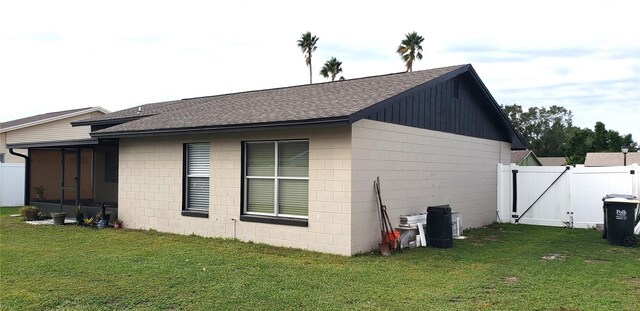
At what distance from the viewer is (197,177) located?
11039mm

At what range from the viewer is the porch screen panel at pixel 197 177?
1087cm

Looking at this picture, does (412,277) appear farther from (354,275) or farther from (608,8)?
(608,8)

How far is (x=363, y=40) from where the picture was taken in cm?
1817

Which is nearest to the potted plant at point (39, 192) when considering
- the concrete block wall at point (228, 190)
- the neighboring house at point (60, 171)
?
the neighboring house at point (60, 171)

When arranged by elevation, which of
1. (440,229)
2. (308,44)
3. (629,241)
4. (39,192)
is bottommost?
(629,241)

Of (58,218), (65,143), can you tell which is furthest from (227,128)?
(65,143)

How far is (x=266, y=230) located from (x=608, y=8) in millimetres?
8997

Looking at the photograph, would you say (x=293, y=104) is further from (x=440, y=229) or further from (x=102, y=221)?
(x=102, y=221)

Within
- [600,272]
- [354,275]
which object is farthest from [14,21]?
[600,272]

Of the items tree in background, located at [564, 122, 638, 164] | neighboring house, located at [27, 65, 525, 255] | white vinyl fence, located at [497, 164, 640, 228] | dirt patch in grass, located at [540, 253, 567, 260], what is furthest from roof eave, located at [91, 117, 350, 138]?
tree in background, located at [564, 122, 638, 164]

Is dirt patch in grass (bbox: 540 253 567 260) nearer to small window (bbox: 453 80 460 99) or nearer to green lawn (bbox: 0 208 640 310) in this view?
green lawn (bbox: 0 208 640 310)

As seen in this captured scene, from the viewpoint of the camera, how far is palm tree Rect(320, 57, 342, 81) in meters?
39.0

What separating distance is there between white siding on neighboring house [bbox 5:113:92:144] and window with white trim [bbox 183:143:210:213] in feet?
48.5

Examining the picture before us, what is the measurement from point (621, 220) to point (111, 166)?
14.5m
